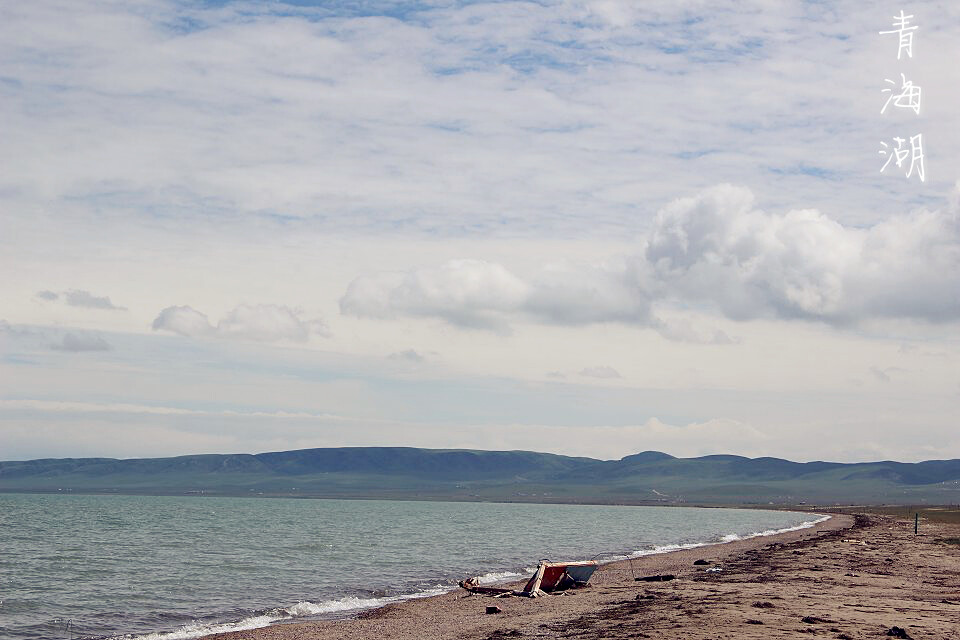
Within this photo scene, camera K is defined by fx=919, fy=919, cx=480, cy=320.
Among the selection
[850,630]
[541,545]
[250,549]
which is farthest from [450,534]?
[850,630]

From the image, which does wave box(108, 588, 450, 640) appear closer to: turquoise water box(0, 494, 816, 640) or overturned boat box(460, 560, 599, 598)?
turquoise water box(0, 494, 816, 640)

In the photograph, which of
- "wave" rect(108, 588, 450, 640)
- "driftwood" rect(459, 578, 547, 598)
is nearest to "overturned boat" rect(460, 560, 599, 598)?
"driftwood" rect(459, 578, 547, 598)

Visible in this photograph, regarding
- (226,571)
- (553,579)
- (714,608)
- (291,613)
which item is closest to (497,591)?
(553,579)

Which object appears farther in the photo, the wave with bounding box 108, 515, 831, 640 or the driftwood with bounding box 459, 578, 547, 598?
the driftwood with bounding box 459, 578, 547, 598

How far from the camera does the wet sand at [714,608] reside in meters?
25.3

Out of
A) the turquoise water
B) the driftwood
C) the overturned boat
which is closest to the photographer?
the turquoise water

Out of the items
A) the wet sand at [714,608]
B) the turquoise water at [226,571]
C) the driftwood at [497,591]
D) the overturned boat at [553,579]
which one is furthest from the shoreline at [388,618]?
the turquoise water at [226,571]

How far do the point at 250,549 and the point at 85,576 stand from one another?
77.9 ft

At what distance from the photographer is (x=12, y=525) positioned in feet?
378

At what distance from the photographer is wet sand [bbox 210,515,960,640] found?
25.3 m

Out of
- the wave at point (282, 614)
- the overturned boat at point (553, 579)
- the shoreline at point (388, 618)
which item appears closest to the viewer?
the shoreline at point (388, 618)

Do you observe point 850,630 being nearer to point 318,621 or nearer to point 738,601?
point 738,601

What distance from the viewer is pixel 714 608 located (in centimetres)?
2880

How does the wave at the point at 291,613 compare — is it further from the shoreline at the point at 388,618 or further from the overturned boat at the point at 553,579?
the overturned boat at the point at 553,579
